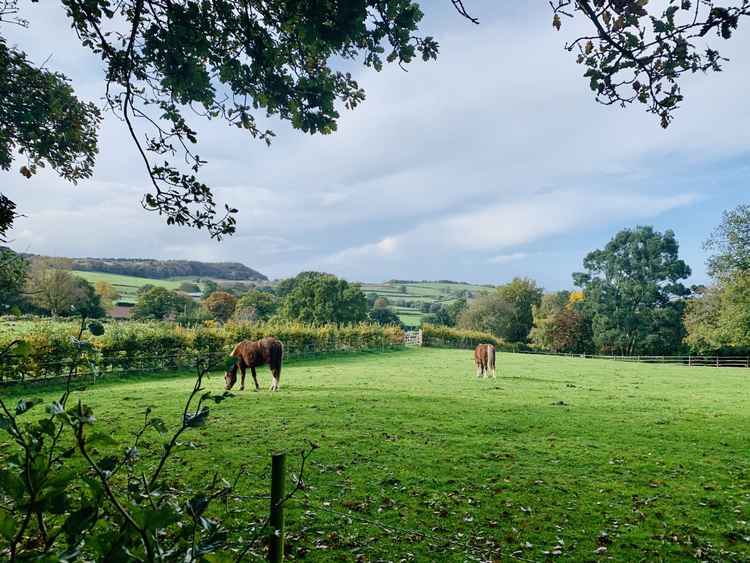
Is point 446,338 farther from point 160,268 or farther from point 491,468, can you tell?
point 160,268

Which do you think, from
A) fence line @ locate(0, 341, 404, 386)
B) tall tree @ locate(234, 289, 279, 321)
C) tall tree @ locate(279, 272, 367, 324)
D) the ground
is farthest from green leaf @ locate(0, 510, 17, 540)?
tall tree @ locate(234, 289, 279, 321)

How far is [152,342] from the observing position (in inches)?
849

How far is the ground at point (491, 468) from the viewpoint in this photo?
5.01 meters

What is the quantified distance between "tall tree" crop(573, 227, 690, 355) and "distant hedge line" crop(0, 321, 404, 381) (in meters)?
28.6

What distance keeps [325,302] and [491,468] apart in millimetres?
46923

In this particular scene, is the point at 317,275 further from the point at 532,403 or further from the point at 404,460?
the point at 404,460

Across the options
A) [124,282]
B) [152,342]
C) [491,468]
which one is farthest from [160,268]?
[491,468]

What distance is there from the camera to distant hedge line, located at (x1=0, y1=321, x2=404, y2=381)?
16859mm

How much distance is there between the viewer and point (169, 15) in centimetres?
456

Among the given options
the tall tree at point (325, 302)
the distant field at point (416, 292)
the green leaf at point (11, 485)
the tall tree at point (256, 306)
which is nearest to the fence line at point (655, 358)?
the tall tree at point (325, 302)

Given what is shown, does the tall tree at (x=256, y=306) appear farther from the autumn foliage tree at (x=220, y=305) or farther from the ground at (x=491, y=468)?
the ground at (x=491, y=468)

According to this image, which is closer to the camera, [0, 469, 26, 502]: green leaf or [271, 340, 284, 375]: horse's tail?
[0, 469, 26, 502]: green leaf

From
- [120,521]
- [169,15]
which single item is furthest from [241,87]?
[120,521]

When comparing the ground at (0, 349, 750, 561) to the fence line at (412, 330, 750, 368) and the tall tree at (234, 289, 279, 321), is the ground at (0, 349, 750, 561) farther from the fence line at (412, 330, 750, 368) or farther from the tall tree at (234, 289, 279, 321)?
the tall tree at (234, 289, 279, 321)
